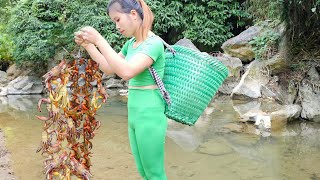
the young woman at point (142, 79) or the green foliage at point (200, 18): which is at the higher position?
the young woman at point (142, 79)

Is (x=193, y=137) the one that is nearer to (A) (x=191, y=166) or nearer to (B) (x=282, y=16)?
(A) (x=191, y=166)

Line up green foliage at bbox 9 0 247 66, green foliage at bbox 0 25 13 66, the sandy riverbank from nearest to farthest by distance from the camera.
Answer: the sandy riverbank → green foliage at bbox 9 0 247 66 → green foliage at bbox 0 25 13 66

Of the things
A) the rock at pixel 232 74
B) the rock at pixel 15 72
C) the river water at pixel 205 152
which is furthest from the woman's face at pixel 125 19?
the rock at pixel 15 72

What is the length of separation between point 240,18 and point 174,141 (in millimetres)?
6872

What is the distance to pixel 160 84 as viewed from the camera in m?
1.57

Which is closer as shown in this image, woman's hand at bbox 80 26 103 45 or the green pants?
woman's hand at bbox 80 26 103 45

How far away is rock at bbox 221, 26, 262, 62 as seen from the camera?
326 inches

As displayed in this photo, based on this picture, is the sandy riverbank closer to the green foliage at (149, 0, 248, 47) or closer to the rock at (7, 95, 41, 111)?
the rock at (7, 95, 41, 111)

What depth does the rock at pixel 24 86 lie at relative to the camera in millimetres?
9031

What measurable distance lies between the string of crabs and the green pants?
22 cm

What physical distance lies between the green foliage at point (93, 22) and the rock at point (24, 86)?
1.87 feet

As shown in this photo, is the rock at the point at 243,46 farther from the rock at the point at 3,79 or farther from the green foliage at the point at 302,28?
the rock at the point at 3,79

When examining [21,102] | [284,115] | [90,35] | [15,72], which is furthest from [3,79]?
[90,35]

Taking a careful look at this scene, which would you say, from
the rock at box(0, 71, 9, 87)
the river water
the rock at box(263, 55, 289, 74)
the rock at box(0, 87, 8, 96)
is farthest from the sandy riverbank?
the rock at box(0, 71, 9, 87)
